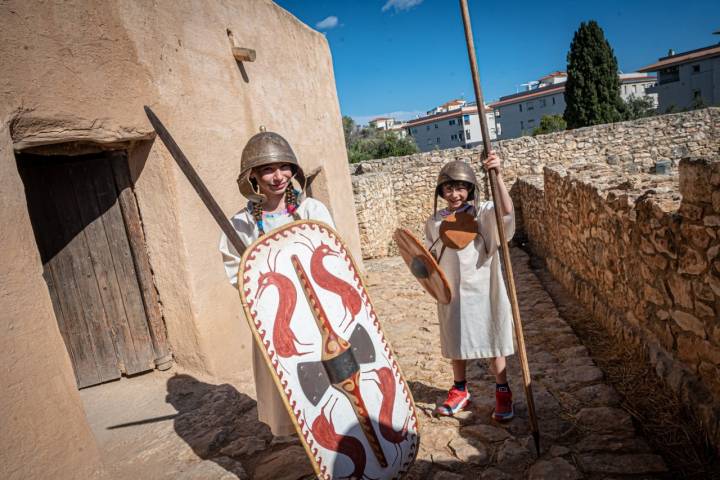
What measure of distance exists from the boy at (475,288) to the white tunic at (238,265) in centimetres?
80

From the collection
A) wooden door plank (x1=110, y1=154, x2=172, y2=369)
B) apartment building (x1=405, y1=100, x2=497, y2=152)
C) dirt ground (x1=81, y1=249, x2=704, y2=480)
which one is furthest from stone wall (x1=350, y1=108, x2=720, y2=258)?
apartment building (x1=405, y1=100, x2=497, y2=152)

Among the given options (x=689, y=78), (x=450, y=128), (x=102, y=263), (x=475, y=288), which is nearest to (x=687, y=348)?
(x=475, y=288)

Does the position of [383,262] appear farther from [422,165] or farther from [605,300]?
[605,300]

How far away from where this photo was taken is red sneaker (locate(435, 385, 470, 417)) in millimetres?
2689

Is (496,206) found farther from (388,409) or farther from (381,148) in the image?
(381,148)

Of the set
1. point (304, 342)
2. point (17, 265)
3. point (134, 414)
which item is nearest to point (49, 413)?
point (17, 265)

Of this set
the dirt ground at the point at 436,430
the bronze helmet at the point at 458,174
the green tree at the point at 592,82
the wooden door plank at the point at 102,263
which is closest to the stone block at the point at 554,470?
the dirt ground at the point at 436,430

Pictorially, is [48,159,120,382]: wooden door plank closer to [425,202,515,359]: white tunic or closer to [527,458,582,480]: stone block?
[425,202,515,359]: white tunic

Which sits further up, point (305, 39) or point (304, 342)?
point (305, 39)

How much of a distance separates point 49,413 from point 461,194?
2386 millimetres

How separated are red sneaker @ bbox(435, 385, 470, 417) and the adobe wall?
1.72 meters

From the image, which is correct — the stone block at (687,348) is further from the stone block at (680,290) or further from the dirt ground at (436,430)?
the dirt ground at (436,430)

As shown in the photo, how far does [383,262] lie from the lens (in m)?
8.93

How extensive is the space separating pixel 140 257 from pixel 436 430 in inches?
95.2
